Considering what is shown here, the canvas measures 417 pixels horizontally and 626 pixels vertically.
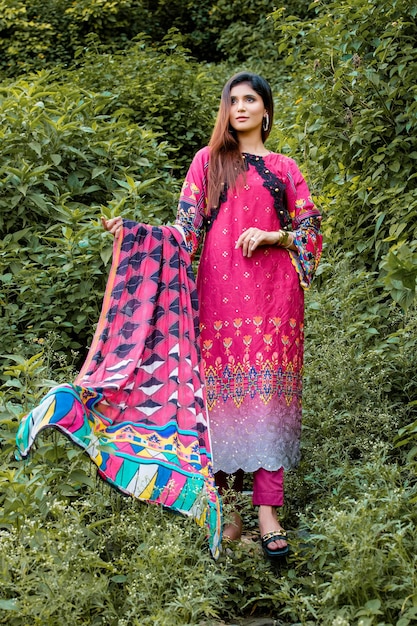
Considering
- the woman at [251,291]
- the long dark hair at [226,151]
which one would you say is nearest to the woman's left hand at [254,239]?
the woman at [251,291]

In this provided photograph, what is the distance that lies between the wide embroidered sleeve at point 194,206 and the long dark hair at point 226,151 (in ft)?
0.10

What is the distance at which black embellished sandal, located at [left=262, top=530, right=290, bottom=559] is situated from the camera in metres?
3.38

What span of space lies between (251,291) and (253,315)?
0.09m

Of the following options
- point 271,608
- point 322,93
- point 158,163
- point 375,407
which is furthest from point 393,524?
point 158,163

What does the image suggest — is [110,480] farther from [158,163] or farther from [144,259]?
[158,163]

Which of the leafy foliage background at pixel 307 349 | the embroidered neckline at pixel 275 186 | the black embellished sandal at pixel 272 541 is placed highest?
the embroidered neckline at pixel 275 186

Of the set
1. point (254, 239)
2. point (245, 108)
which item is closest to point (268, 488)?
point (254, 239)

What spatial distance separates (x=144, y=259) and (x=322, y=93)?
7.08 feet

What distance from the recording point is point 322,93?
204 inches

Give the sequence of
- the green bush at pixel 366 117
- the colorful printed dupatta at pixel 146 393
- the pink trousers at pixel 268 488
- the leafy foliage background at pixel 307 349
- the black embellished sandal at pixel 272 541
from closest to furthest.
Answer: the leafy foliage background at pixel 307 349 < the colorful printed dupatta at pixel 146 393 < the black embellished sandal at pixel 272 541 < the pink trousers at pixel 268 488 < the green bush at pixel 366 117

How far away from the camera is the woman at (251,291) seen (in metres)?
3.50

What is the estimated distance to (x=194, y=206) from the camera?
362cm

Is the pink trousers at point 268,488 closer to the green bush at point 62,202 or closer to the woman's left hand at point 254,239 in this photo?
the woman's left hand at point 254,239

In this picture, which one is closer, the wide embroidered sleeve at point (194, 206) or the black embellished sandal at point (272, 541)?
the black embellished sandal at point (272, 541)
